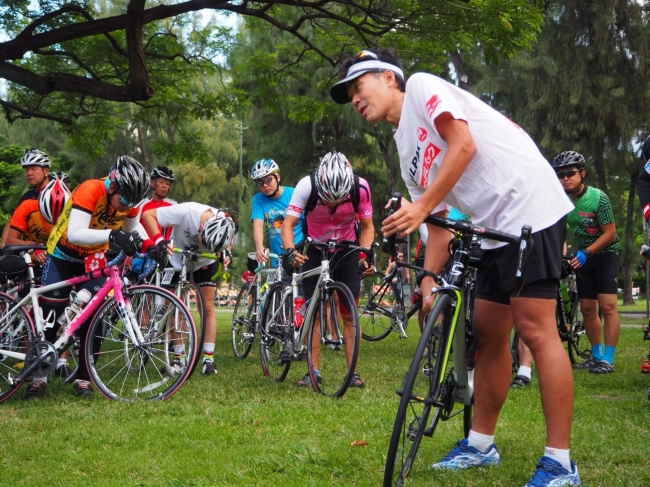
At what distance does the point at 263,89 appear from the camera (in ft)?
50.9

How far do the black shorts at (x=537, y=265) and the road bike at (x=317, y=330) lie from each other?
290 centimetres

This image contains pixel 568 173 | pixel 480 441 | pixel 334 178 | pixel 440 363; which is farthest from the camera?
pixel 568 173

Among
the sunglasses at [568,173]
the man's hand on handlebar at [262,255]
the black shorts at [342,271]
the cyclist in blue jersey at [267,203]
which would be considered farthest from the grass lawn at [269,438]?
the cyclist in blue jersey at [267,203]

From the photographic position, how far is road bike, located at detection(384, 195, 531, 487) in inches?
142

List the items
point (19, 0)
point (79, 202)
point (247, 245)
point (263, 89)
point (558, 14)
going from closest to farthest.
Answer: point (79, 202) → point (19, 0) → point (263, 89) → point (558, 14) → point (247, 245)

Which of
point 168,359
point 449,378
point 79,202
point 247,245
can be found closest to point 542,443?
point 449,378

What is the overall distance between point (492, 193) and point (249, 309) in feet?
22.2

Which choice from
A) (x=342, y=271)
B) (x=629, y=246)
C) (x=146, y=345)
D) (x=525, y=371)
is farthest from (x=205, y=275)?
(x=629, y=246)

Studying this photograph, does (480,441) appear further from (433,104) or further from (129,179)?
(129,179)

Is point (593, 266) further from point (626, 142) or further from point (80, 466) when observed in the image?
point (626, 142)

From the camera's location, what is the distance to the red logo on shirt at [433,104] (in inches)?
148

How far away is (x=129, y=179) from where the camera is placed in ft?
21.7

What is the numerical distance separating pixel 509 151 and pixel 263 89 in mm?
11951

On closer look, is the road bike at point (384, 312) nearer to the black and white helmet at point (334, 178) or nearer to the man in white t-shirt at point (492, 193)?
the black and white helmet at point (334, 178)
